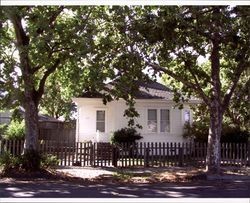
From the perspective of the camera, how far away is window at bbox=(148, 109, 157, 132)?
28.5m

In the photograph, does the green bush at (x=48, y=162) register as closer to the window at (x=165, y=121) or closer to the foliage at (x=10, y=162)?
the foliage at (x=10, y=162)

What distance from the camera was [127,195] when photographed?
1215cm

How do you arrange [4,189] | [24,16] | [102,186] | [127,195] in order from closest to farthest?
[127,195]
[4,189]
[102,186]
[24,16]

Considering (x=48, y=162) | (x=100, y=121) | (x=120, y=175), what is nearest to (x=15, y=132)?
(x=100, y=121)

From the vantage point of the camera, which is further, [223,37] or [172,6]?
[223,37]

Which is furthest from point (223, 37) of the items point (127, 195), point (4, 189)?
point (4, 189)

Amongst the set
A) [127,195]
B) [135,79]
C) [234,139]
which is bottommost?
[127,195]

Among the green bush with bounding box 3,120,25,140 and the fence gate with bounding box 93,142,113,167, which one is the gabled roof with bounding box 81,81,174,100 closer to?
the green bush with bounding box 3,120,25,140

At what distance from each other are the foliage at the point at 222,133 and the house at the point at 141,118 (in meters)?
0.82

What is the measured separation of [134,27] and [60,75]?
6641 millimetres

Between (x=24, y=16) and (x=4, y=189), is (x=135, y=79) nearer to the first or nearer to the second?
(x=24, y=16)

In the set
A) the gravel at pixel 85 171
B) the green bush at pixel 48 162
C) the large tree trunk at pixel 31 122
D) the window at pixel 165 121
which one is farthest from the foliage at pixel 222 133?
the large tree trunk at pixel 31 122

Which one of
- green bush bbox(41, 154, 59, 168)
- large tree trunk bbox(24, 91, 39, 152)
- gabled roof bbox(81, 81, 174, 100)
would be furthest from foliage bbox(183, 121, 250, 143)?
large tree trunk bbox(24, 91, 39, 152)

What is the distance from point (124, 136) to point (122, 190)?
529 inches
